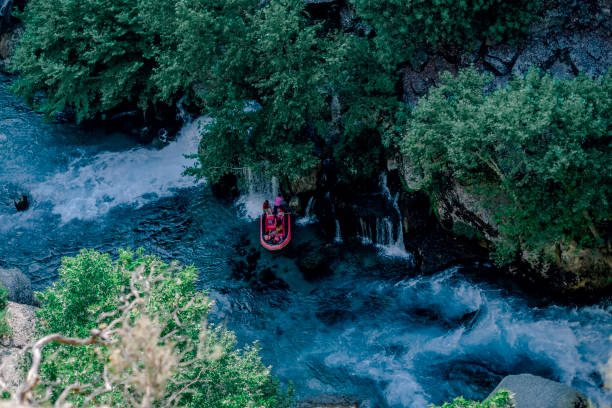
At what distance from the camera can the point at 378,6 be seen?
60.2ft

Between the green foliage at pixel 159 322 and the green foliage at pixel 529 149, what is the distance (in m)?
8.43

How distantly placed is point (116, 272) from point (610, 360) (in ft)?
A: 45.6

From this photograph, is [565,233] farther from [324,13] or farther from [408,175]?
[324,13]

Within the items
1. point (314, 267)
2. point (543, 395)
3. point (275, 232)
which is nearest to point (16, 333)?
point (275, 232)

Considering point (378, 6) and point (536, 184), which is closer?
point (536, 184)

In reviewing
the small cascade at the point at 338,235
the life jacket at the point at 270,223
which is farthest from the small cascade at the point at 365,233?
the life jacket at the point at 270,223

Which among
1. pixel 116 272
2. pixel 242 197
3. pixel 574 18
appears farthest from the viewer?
pixel 242 197

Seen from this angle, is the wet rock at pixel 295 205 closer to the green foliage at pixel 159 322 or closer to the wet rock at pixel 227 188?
the wet rock at pixel 227 188

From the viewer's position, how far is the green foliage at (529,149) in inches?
550

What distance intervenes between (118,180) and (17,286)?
337 inches

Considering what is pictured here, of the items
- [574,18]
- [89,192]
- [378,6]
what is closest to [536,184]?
[574,18]

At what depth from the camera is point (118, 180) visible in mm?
25766

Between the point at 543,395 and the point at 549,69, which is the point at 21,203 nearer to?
the point at 543,395

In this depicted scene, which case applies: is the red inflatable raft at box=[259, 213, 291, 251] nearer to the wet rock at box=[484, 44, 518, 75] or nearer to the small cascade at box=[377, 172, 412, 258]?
the small cascade at box=[377, 172, 412, 258]
